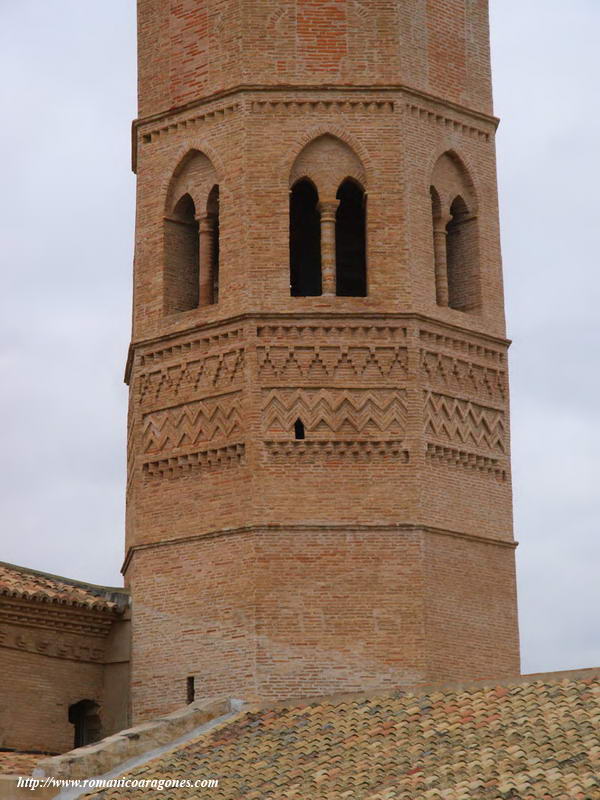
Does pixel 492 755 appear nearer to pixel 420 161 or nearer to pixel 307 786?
pixel 307 786

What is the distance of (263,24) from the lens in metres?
20.5

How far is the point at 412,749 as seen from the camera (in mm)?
16016

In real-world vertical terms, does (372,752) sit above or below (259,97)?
below

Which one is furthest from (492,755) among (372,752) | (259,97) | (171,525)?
Answer: (259,97)

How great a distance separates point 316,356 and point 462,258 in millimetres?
2495

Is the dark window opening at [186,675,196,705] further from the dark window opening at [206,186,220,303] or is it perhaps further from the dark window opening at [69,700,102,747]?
the dark window opening at [206,186,220,303]

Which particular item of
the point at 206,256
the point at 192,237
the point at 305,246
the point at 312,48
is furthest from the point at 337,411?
the point at 312,48

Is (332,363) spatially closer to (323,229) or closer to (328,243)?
(328,243)

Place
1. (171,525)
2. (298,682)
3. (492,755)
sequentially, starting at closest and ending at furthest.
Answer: (492,755), (298,682), (171,525)

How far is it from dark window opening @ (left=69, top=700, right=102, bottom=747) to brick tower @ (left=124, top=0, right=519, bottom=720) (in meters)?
0.76

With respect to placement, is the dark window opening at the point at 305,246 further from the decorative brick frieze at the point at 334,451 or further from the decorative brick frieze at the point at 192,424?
the decorative brick frieze at the point at 334,451

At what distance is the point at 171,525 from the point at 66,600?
1.38m

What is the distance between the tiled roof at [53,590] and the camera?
61.9 ft

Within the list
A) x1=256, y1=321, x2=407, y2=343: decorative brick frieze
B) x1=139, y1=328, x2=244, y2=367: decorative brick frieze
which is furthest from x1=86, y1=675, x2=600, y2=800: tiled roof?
x1=139, y1=328, x2=244, y2=367: decorative brick frieze
